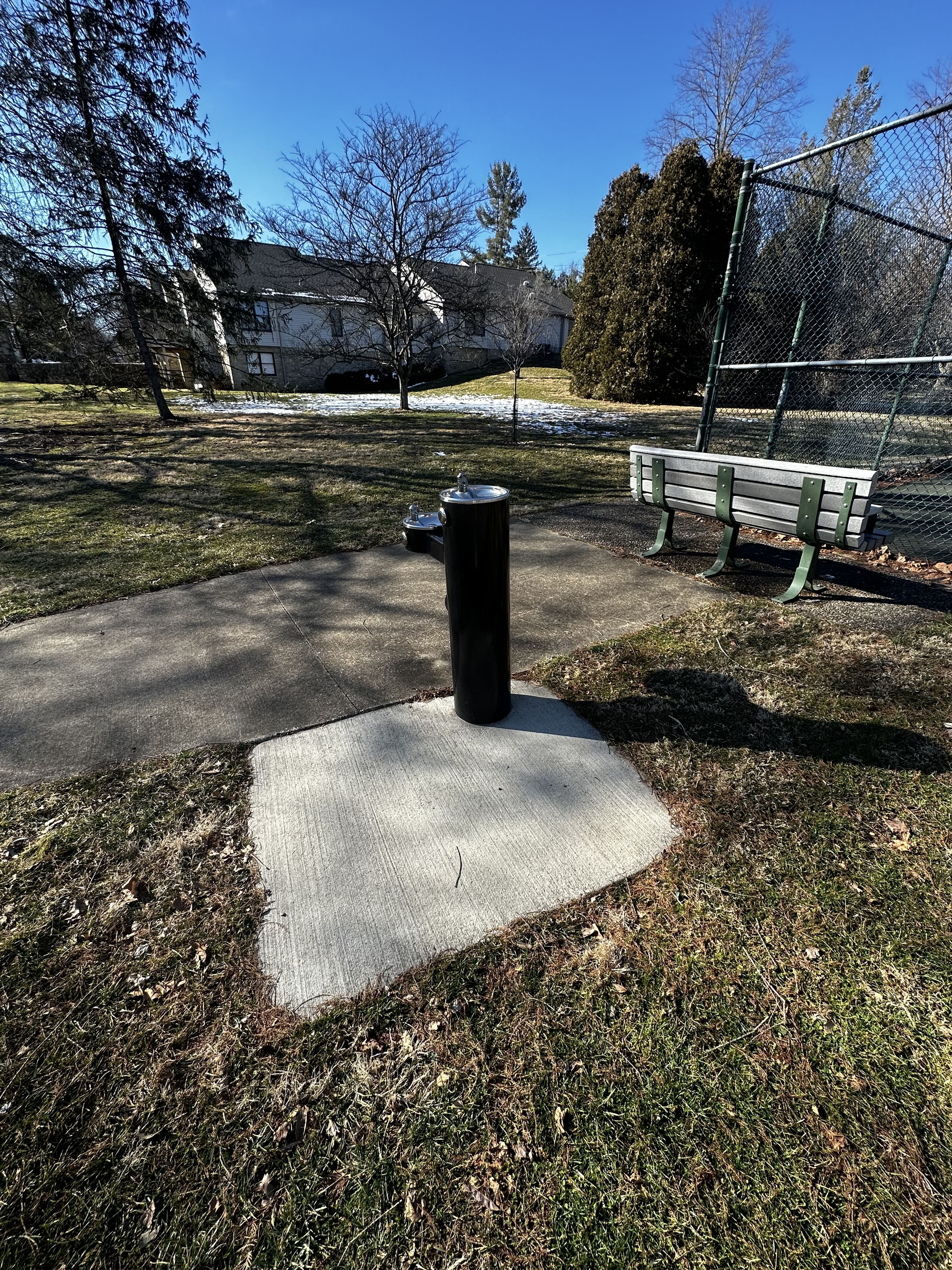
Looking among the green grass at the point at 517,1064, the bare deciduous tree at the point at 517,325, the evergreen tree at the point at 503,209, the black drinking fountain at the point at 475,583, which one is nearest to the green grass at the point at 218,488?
the bare deciduous tree at the point at 517,325

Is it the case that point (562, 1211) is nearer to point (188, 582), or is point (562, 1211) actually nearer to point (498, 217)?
point (188, 582)

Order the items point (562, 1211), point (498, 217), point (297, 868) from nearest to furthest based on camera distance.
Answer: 1. point (562, 1211)
2. point (297, 868)
3. point (498, 217)

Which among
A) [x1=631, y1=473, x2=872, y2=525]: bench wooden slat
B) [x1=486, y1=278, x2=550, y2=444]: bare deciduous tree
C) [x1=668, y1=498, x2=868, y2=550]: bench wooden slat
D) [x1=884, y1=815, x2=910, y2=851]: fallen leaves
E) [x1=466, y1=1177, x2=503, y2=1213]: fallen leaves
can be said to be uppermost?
[x1=486, y1=278, x2=550, y2=444]: bare deciduous tree

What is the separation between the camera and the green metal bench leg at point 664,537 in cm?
483

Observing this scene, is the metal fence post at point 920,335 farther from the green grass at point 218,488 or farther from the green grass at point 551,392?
the green grass at point 551,392

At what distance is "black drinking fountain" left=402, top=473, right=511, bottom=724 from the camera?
228 centimetres

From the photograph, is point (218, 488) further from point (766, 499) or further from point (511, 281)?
point (511, 281)

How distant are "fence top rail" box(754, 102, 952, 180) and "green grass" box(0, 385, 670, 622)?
10.9ft

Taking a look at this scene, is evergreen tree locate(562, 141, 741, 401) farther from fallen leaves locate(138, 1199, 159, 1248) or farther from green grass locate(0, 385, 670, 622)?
fallen leaves locate(138, 1199, 159, 1248)

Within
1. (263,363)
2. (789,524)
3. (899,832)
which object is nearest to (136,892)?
(899,832)

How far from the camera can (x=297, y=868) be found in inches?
76.4

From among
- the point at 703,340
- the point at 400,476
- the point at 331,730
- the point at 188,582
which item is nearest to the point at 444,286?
the point at 703,340

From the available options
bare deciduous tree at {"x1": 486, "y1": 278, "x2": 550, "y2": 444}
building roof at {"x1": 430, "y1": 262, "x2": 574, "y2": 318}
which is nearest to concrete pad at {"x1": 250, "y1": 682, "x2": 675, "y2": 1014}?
bare deciduous tree at {"x1": 486, "y1": 278, "x2": 550, "y2": 444}

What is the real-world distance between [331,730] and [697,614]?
2472mm
